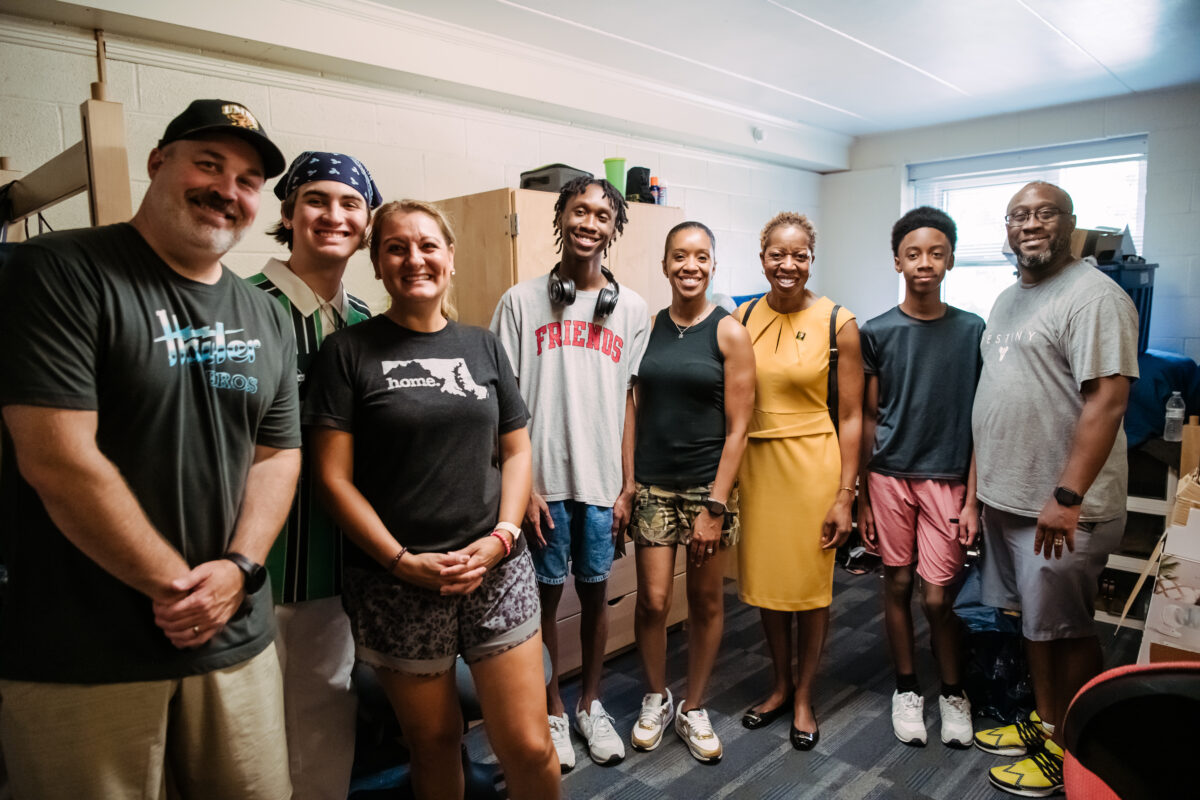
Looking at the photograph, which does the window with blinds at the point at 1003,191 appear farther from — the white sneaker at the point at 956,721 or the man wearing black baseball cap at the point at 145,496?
the man wearing black baseball cap at the point at 145,496

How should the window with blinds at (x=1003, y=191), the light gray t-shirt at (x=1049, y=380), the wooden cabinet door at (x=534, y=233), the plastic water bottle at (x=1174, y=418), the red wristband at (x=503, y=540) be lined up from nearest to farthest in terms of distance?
the red wristband at (x=503, y=540), the light gray t-shirt at (x=1049, y=380), the wooden cabinet door at (x=534, y=233), the plastic water bottle at (x=1174, y=418), the window with blinds at (x=1003, y=191)

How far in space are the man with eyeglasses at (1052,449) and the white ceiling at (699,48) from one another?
1390 millimetres

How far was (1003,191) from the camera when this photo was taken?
490 centimetres

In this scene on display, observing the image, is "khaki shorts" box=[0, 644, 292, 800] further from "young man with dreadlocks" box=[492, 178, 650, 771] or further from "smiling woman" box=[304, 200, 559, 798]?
"young man with dreadlocks" box=[492, 178, 650, 771]

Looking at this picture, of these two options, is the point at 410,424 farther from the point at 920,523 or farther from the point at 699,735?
the point at 920,523

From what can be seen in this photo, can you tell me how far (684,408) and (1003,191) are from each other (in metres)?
4.00

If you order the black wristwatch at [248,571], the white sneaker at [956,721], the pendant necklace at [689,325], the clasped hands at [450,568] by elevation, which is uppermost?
the pendant necklace at [689,325]

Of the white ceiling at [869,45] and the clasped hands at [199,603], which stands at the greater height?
the white ceiling at [869,45]

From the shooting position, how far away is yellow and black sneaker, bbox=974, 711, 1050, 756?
2.18 metres

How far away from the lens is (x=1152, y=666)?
1.02 metres

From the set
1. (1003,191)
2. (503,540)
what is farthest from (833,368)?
(1003,191)

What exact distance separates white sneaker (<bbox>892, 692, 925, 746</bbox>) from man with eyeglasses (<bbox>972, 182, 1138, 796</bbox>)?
24 centimetres

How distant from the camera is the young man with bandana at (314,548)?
158cm

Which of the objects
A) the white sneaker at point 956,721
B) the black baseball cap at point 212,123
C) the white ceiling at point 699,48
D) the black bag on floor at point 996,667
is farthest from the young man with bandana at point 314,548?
the black bag on floor at point 996,667
